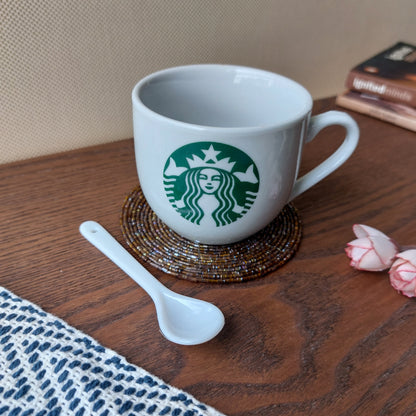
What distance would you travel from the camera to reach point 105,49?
496 millimetres

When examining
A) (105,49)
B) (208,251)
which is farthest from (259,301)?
(105,49)

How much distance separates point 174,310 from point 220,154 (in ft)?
0.38

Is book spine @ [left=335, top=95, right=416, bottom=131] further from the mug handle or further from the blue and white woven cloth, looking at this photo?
the blue and white woven cloth

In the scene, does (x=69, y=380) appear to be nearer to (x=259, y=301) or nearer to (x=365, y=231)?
(x=259, y=301)

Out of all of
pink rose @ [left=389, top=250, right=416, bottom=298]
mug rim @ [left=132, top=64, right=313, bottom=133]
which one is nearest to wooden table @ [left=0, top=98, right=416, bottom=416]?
pink rose @ [left=389, top=250, right=416, bottom=298]

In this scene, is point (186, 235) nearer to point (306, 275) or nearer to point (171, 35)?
point (306, 275)

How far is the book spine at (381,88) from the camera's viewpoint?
0.57 m

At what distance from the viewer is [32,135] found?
50cm

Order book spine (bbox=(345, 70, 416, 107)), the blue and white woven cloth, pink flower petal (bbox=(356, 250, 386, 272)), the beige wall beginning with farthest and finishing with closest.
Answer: book spine (bbox=(345, 70, 416, 107)) < the beige wall < pink flower petal (bbox=(356, 250, 386, 272)) < the blue and white woven cloth

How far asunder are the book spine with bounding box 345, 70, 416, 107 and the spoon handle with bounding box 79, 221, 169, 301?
0.42 metres

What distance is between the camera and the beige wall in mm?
454

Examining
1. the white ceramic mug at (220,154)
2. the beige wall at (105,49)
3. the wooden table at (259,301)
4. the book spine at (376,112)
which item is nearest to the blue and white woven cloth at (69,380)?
the wooden table at (259,301)

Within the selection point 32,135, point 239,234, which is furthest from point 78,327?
point 32,135

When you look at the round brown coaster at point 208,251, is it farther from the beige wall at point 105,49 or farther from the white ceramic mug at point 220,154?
the beige wall at point 105,49
